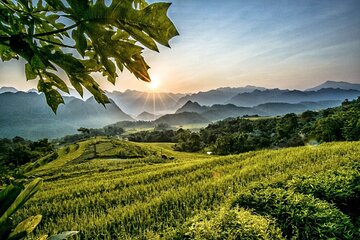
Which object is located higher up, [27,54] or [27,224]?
[27,54]

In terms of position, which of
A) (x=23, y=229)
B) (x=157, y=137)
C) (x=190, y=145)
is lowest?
(x=190, y=145)

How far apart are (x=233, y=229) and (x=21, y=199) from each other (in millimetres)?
3368

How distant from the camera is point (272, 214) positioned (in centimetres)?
467

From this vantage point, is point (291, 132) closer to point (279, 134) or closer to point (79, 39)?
point (279, 134)

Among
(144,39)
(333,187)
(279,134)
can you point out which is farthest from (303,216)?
(279,134)

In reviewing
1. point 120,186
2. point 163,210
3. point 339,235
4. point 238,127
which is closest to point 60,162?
point 120,186

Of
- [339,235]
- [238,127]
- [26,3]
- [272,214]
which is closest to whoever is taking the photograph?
[26,3]

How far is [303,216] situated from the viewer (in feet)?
13.9

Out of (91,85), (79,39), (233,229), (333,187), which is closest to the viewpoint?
(79,39)

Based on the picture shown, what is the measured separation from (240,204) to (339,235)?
5.69 ft

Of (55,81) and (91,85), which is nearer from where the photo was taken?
(91,85)

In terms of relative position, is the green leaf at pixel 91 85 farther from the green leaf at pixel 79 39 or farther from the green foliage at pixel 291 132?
the green foliage at pixel 291 132

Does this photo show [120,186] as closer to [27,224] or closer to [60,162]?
[27,224]

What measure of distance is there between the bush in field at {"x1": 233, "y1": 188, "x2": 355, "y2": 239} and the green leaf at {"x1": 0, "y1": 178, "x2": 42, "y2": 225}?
3.94 metres
